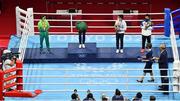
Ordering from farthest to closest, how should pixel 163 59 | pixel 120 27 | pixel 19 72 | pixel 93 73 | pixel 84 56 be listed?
pixel 84 56 → pixel 120 27 → pixel 93 73 → pixel 163 59 → pixel 19 72

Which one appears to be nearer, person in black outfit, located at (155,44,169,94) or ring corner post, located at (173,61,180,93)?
ring corner post, located at (173,61,180,93)

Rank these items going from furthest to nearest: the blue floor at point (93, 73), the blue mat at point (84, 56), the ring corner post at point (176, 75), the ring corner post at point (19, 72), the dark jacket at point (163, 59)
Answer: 1. the blue mat at point (84, 56)
2. the blue floor at point (93, 73)
3. the dark jacket at point (163, 59)
4. the ring corner post at point (176, 75)
5. the ring corner post at point (19, 72)

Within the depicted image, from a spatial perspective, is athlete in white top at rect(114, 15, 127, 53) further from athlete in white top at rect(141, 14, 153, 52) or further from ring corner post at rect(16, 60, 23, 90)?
ring corner post at rect(16, 60, 23, 90)

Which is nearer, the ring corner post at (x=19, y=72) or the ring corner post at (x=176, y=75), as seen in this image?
the ring corner post at (x=19, y=72)

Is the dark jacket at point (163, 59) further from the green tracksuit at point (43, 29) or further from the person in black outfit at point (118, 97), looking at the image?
the green tracksuit at point (43, 29)

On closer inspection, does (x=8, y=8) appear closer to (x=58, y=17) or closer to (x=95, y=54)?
(x=58, y=17)

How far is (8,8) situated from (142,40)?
8.57m

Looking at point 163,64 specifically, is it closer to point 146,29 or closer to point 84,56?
point 146,29

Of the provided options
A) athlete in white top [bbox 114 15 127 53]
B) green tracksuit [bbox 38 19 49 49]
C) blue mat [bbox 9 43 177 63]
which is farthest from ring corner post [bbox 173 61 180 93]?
green tracksuit [bbox 38 19 49 49]

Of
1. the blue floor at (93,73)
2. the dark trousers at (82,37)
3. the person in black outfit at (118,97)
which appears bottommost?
the person in black outfit at (118,97)

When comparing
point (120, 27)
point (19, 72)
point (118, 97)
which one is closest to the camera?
point (118, 97)

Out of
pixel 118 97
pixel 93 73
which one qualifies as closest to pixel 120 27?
pixel 93 73

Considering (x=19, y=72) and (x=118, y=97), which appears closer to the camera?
(x=118, y=97)

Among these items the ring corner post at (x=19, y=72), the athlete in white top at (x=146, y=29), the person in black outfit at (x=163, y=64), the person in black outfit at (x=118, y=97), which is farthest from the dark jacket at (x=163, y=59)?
the ring corner post at (x=19, y=72)
